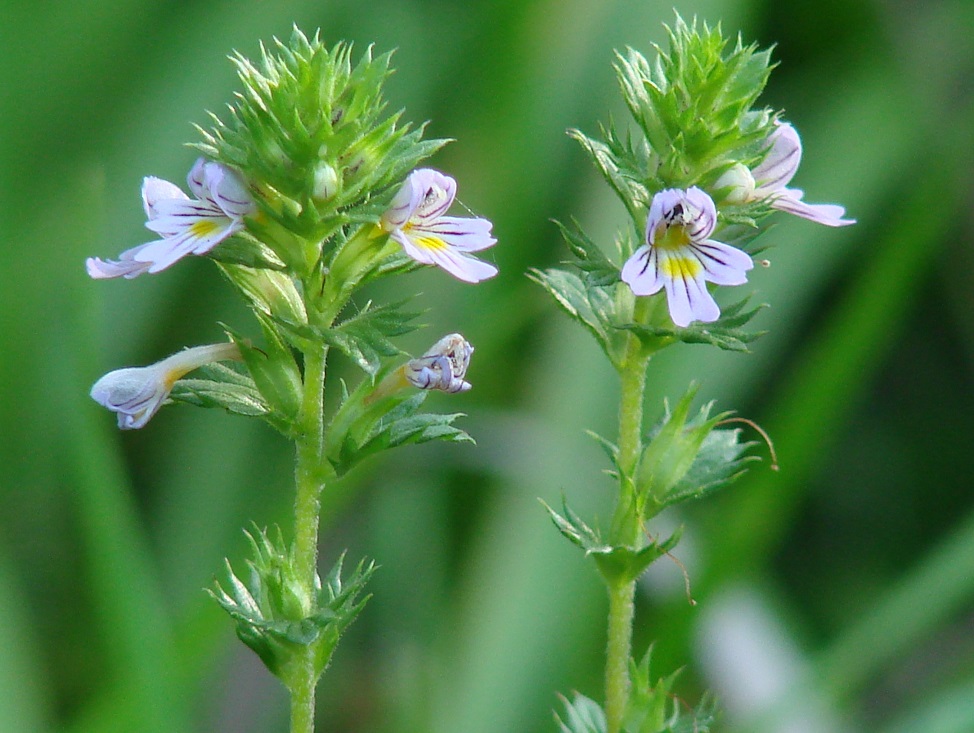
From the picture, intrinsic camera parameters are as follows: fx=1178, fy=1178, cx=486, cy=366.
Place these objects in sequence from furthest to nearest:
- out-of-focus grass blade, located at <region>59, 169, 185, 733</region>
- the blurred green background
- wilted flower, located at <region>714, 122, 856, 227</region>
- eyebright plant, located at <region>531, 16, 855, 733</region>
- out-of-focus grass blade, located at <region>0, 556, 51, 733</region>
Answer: the blurred green background → out-of-focus grass blade, located at <region>0, 556, 51, 733</region> → out-of-focus grass blade, located at <region>59, 169, 185, 733</region> → wilted flower, located at <region>714, 122, 856, 227</region> → eyebright plant, located at <region>531, 16, 855, 733</region>

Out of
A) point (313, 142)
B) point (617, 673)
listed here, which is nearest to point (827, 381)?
point (617, 673)

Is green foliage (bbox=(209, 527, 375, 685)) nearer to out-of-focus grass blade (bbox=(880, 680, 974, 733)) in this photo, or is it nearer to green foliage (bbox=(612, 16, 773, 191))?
green foliage (bbox=(612, 16, 773, 191))

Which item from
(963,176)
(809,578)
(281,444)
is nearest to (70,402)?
(281,444)

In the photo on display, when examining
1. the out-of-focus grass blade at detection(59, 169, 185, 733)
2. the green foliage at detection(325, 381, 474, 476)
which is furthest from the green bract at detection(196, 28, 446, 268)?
the out-of-focus grass blade at detection(59, 169, 185, 733)

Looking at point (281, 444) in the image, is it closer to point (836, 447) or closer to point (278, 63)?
point (836, 447)

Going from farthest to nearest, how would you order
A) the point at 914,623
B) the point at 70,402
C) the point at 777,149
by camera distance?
the point at 914,623, the point at 70,402, the point at 777,149

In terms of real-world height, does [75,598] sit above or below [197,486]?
below

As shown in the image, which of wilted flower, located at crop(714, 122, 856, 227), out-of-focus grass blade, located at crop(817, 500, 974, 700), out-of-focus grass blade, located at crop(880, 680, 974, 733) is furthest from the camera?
out-of-focus grass blade, located at crop(817, 500, 974, 700)

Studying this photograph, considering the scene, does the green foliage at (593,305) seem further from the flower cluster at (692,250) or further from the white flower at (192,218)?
the white flower at (192,218)

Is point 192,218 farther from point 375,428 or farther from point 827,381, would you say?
point 827,381
